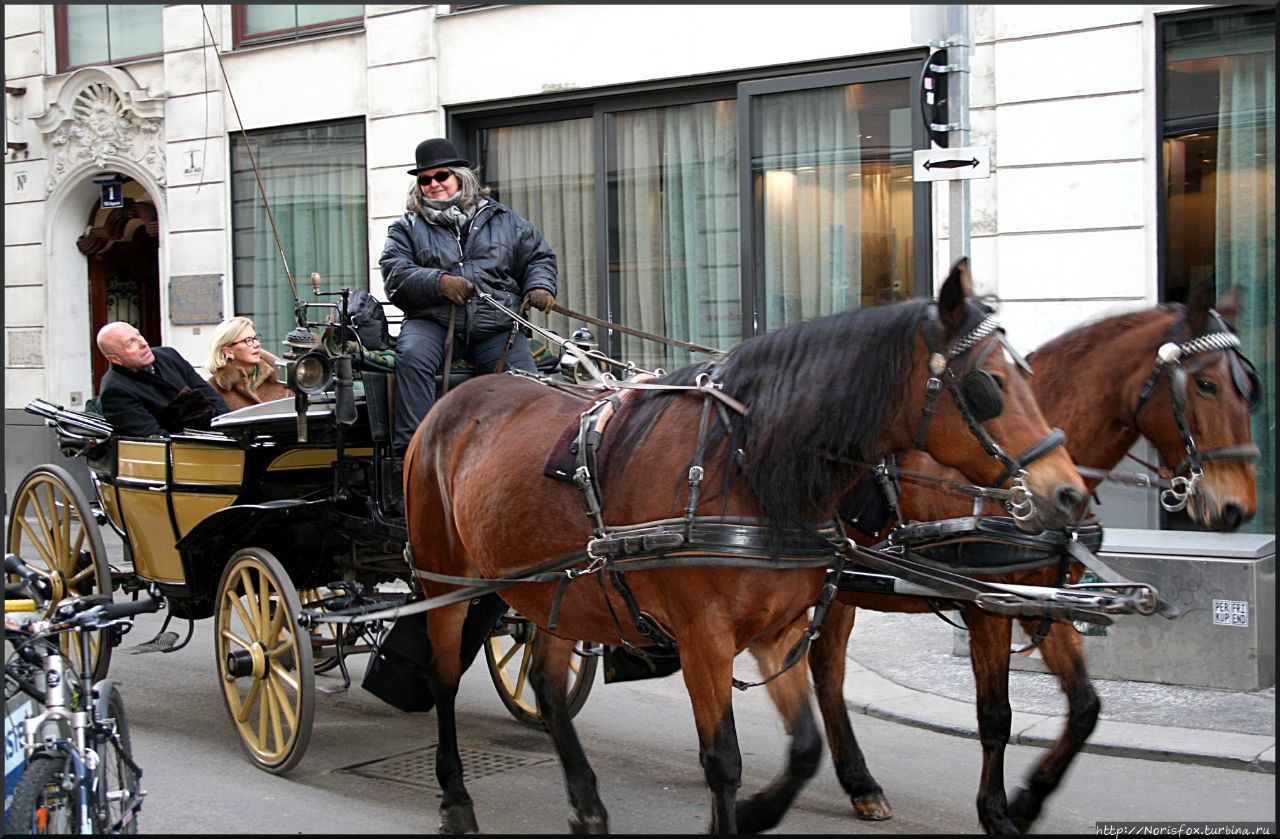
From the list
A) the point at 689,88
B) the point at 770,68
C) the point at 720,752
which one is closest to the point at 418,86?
the point at 689,88

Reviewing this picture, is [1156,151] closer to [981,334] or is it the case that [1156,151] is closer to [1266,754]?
[1266,754]

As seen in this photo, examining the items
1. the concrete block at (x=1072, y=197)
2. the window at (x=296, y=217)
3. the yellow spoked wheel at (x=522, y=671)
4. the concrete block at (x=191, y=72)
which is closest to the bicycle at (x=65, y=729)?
the yellow spoked wheel at (x=522, y=671)

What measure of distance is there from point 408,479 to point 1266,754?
13.2ft

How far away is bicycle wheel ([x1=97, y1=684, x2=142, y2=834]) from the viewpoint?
163 inches

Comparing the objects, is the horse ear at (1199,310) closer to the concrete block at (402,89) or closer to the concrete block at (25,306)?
the concrete block at (402,89)

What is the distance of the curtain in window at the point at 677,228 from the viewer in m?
11.4

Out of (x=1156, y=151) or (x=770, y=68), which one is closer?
(x=1156, y=151)

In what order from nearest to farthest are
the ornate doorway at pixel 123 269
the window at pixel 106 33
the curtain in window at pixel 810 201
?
the curtain in window at pixel 810 201, the window at pixel 106 33, the ornate doorway at pixel 123 269

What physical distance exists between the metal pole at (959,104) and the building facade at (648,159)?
5.48 ft

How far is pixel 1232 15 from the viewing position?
8984 millimetres

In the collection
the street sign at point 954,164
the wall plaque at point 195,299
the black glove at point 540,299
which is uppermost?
the street sign at point 954,164

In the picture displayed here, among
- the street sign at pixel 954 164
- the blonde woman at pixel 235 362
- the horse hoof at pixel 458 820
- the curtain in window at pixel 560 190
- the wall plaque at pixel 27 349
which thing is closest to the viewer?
the horse hoof at pixel 458 820

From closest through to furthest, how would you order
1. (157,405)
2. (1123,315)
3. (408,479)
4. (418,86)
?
(1123,315) → (408,479) → (157,405) → (418,86)

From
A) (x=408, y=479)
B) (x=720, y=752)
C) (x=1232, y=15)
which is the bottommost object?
(x=720, y=752)
